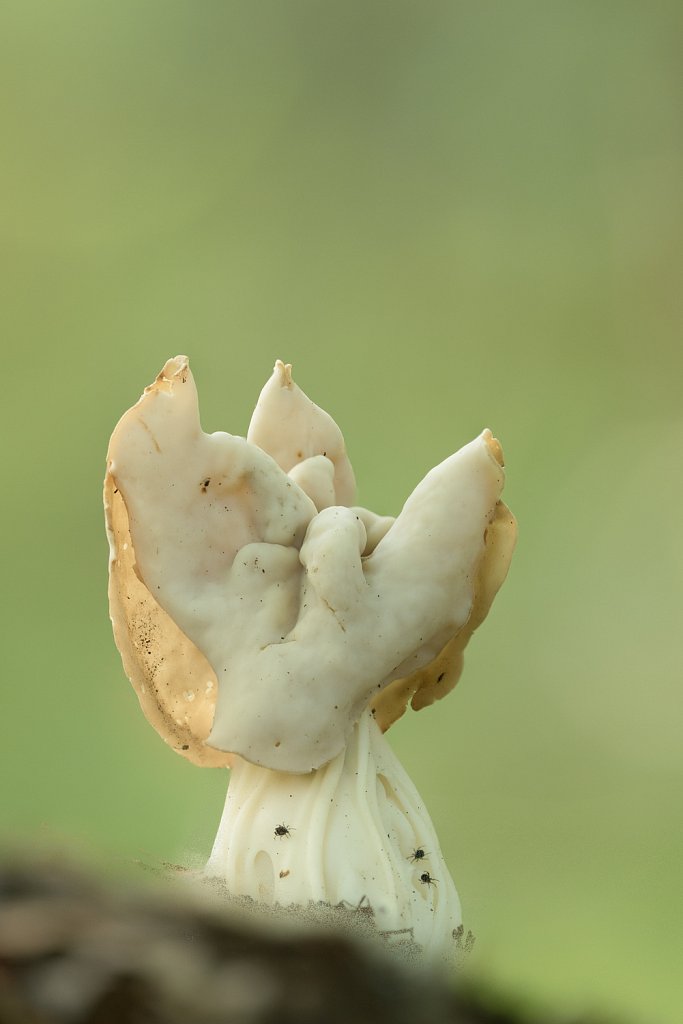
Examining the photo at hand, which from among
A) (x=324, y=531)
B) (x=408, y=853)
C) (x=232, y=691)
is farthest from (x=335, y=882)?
(x=324, y=531)

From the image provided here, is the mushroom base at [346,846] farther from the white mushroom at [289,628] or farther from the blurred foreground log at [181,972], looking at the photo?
the blurred foreground log at [181,972]

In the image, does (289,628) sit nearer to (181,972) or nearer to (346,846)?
(346,846)

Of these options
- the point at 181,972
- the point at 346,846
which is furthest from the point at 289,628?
the point at 181,972

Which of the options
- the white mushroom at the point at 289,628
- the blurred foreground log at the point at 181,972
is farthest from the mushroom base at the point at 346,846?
the blurred foreground log at the point at 181,972

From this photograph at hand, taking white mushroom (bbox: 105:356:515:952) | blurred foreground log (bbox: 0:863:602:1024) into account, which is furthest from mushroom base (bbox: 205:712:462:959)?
blurred foreground log (bbox: 0:863:602:1024)

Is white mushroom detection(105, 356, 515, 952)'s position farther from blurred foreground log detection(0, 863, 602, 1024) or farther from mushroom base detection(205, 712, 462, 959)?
blurred foreground log detection(0, 863, 602, 1024)

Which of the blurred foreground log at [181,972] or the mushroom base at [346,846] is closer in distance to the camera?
the blurred foreground log at [181,972]

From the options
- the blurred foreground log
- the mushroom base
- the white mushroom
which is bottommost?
the blurred foreground log
